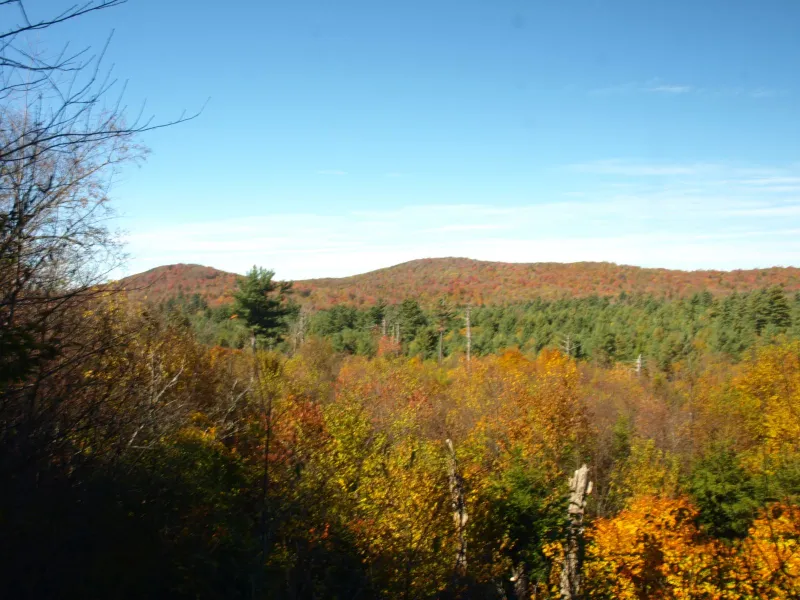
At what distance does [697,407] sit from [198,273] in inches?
1975

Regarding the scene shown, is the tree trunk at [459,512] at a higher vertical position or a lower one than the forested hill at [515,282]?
lower

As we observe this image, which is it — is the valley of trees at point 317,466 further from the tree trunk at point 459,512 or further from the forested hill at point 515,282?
the forested hill at point 515,282

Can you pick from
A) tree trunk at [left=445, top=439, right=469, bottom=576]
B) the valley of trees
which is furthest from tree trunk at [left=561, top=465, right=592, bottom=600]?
tree trunk at [left=445, top=439, right=469, bottom=576]

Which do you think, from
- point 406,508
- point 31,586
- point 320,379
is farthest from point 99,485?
point 320,379

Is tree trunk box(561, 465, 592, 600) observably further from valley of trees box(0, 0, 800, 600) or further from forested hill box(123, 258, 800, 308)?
forested hill box(123, 258, 800, 308)

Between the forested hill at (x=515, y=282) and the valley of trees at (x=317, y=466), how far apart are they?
4700 cm

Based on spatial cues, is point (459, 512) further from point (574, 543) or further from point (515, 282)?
point (515, 282)

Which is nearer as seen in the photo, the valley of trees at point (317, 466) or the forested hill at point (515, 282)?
the valley of trees at point (317, 466)

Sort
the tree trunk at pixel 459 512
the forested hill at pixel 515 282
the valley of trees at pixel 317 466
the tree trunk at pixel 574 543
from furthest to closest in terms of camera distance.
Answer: the forested hill at pixel 515 282, the tree trunk at pixel 574 543, the tree trunk at pixel 459 512, the valley of trees at pixel 317 466

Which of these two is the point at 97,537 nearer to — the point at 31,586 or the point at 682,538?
the point at 31,586

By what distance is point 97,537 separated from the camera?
565 cm

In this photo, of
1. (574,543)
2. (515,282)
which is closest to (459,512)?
(574,543)

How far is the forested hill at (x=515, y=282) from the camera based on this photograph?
75.6 metres

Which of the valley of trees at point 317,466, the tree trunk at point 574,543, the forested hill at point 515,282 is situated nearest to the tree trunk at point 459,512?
the valley of trees at point 317,466
